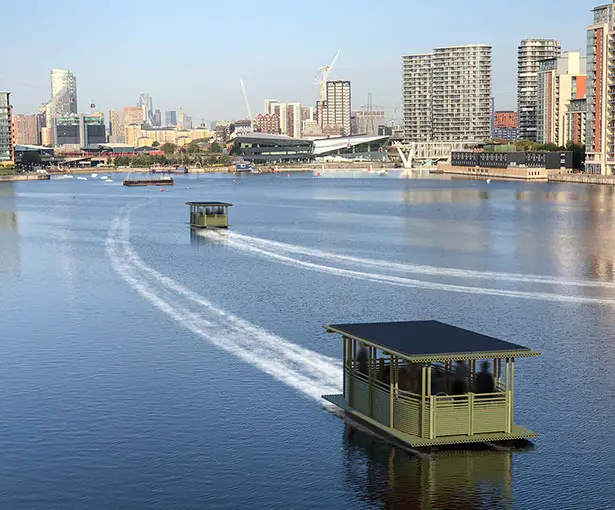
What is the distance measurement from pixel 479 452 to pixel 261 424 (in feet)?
13.6

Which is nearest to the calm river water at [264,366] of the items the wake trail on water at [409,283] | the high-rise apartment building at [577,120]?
the wake trail on water at [409,283]

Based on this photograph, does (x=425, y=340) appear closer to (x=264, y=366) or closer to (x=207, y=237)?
(x=264, y=366)

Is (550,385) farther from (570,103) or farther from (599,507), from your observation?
(570,103)

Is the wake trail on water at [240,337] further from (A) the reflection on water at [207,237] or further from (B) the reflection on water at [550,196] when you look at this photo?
(B) the reflection on water at [550,196]

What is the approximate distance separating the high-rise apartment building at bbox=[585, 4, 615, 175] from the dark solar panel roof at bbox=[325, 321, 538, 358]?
12593cm

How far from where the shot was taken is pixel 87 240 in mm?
58688

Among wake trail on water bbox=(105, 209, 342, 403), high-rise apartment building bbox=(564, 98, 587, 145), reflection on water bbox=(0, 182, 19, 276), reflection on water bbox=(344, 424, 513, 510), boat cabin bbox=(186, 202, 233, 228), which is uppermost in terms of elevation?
high-rise apartment building bbox=(564, 98, 587, 145)

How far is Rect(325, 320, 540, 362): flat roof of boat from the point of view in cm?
1681

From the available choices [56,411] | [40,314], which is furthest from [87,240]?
[56,411]

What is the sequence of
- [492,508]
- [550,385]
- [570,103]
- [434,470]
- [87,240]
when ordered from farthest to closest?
[570,103], [87,240], [550,385], [434,470], [492,508]

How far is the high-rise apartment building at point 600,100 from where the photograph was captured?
455 feet

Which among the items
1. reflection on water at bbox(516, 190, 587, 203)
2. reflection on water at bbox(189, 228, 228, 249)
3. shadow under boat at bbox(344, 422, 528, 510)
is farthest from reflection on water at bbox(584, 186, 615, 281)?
shadow under boat at bbox(344, 422, 528, 510)

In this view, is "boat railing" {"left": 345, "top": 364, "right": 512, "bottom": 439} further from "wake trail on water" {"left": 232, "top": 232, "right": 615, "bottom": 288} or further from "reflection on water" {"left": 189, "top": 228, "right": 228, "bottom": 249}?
"reflection on water" {"left": 189, "top": 228, "right": 228, "bottom": 249}

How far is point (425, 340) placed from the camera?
17875 mm
